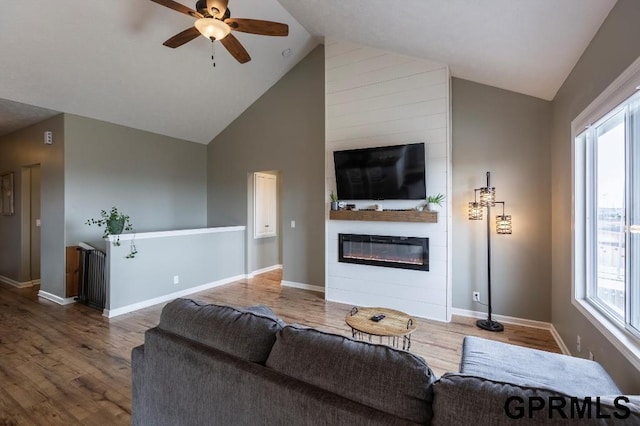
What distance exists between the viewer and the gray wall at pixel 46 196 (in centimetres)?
445

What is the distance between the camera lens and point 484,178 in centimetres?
381

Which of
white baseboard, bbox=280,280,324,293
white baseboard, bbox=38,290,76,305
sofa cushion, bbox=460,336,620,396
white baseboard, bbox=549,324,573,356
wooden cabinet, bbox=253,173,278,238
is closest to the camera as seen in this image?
sofa cushion, bbox=460,336,620,396

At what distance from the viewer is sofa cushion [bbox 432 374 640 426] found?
2.57 feet

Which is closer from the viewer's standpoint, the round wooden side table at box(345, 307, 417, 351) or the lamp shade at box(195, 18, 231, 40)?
the round wooden side table at box(345, 307, 417, 351)

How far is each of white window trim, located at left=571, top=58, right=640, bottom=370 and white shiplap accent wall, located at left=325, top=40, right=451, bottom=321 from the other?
4.34ft

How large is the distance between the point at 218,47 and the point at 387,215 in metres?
3.41

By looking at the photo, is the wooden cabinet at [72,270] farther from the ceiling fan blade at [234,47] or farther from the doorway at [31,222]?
the ceiling fan blade at [234,47]

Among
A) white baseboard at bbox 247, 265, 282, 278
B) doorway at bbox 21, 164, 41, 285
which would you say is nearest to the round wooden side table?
white baseboard at bbox 247, 265, 282, 278

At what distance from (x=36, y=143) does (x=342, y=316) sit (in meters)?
5.54

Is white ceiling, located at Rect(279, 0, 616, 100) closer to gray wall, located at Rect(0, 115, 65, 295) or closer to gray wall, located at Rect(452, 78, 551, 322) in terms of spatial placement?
gray wall, located at Rect(452, 78, 551, 322)

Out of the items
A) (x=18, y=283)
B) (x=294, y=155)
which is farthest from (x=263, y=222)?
(x=18, y=283)


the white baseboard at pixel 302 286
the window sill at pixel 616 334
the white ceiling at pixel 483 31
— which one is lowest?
the white baseboard at pixel 302 286

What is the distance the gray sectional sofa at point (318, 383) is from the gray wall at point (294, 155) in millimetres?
3767

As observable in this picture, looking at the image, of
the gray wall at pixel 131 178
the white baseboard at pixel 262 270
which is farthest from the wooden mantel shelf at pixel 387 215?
the gray wall at pixel 131 178
